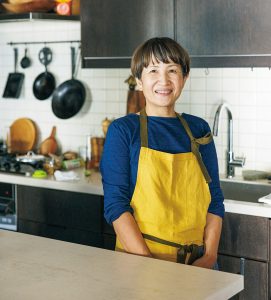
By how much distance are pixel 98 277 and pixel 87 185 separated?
1.81 m

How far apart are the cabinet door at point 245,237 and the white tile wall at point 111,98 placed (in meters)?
0.67

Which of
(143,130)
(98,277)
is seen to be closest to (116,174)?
(143,130)

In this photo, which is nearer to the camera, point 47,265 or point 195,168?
point 47,265

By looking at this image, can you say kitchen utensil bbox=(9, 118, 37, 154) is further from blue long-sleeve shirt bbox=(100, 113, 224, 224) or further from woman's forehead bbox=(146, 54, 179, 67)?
woman's forehead bbox=(146, 54, 179, 67)

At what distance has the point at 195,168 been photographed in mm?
2621

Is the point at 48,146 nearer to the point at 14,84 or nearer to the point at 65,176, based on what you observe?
the point at 14,84

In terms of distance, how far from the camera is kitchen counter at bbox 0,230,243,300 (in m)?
1.78

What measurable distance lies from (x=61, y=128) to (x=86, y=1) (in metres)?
1.06

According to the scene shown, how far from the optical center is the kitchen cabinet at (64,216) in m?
3.68

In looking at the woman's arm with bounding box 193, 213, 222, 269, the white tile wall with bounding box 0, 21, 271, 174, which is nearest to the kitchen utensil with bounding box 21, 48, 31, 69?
the white tile wall with bounding box 0, 21, 271, 174

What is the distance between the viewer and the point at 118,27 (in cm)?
379

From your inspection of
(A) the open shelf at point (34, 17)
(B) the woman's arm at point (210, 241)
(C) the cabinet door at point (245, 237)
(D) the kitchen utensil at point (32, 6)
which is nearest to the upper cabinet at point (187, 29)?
(A) the open shelf at point (34, 17)

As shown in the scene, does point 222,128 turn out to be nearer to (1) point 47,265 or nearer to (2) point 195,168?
(2) point 195,168

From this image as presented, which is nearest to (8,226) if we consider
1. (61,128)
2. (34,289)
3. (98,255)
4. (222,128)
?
(61,128)
